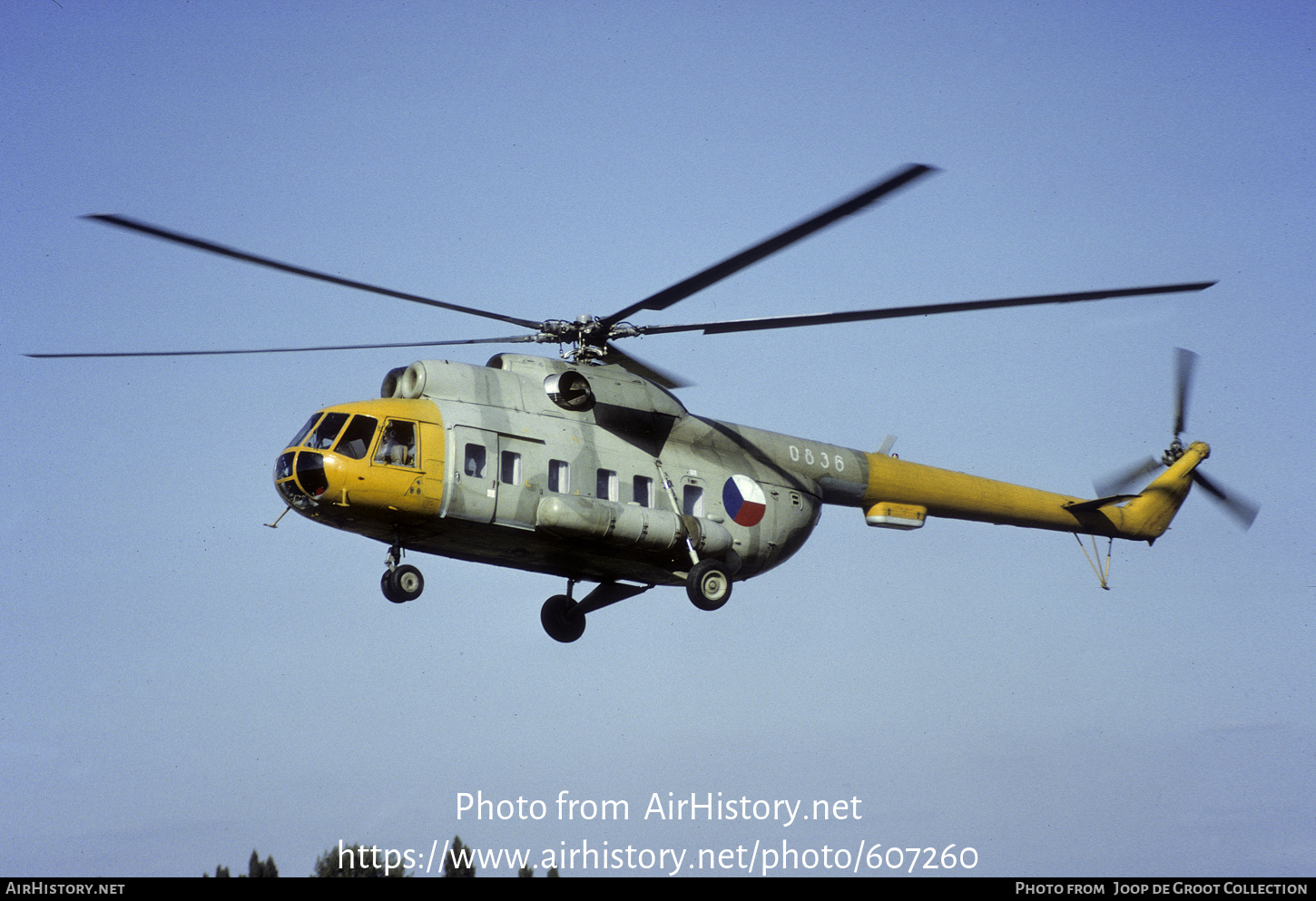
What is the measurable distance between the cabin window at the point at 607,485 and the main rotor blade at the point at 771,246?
2450 mm

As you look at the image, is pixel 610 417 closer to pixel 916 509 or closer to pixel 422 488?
pixel 422 488

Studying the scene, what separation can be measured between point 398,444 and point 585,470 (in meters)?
3.02

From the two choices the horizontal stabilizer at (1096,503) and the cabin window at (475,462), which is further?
the horizontal stabilizer at (1096,503)

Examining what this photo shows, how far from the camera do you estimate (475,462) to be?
67.3 ft

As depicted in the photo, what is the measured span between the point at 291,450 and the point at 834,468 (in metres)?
9.72

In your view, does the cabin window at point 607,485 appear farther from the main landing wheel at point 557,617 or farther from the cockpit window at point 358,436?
the cockpit window at point 358,436

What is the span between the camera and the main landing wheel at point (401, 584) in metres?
20.3

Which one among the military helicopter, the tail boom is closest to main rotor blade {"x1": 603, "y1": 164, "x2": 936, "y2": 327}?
the military helicopter

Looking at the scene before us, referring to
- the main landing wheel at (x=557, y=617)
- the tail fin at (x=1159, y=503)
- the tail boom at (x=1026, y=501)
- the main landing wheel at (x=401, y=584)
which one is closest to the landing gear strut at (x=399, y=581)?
the main landing wheel at (x=401, y=584)

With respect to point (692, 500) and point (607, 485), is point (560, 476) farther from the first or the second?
point (692, 500)

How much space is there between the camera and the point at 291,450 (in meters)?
20.1

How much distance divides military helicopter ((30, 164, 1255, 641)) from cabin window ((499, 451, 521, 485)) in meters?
0.02
